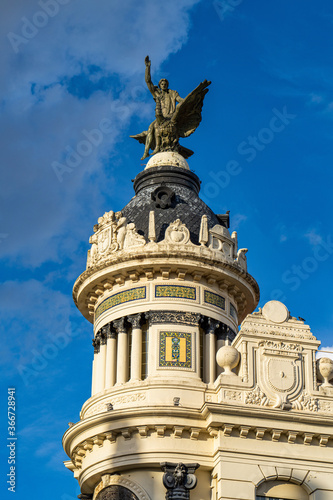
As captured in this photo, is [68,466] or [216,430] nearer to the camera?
[216,430]

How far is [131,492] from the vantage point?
34312 millimetres

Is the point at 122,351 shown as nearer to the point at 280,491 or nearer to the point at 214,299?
the point at 214,299

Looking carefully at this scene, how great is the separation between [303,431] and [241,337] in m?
3.84

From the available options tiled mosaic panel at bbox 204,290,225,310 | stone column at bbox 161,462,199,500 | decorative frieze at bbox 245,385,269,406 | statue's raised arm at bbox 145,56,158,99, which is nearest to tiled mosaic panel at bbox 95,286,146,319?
tiled mosaic panel at bbox 204,290,225,310

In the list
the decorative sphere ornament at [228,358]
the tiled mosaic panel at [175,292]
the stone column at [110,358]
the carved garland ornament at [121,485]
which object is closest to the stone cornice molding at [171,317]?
the tiled mosaic panel at [175,292]

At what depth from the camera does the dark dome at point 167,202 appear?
131 feet

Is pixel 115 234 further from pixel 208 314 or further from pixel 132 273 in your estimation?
pixel 208 314

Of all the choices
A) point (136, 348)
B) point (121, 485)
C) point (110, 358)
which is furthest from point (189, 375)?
point (121, 485)

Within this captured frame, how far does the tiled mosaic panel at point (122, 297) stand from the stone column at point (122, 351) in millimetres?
730

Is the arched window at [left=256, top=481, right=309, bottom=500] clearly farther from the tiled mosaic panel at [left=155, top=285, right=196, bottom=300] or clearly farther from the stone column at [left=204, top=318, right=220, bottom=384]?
the tiled mosaic panel at [left=155, top=285, right=196, bottom=300]

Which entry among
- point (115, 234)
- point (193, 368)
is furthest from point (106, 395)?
point (115, 234)

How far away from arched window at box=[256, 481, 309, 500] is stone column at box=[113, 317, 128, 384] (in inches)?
260

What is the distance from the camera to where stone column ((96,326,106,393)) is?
38.4 m

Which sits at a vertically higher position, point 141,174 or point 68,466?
point 141,174
